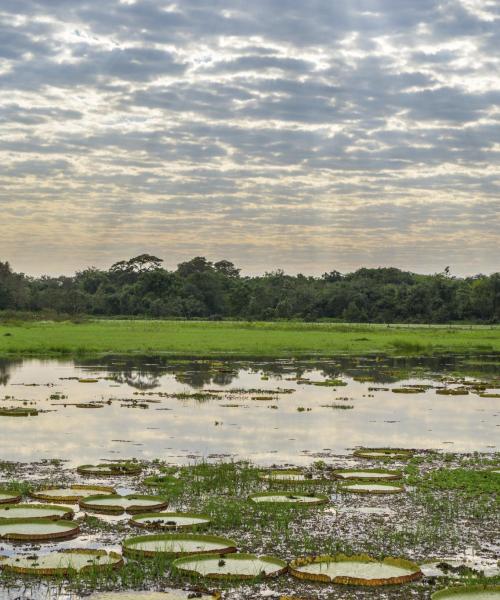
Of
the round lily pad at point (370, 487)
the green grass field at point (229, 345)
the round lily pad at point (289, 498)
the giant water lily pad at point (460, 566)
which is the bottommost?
the giant water lily pad at point (460, 566)

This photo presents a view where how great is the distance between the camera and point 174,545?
10438mm

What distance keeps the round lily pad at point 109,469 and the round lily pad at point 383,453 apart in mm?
4770

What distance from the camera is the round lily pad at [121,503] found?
12430mm

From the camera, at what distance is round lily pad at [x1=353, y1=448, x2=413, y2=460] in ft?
57.9

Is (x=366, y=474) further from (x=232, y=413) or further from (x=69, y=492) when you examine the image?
(x=232, y=413)

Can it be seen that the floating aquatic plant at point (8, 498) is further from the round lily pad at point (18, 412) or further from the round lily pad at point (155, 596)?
the round lily pad at point (18, 412)

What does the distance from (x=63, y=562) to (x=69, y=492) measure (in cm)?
365

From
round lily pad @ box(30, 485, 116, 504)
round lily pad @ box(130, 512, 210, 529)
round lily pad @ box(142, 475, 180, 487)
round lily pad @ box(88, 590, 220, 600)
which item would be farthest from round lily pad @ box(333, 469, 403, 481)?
round lily pad @ box(88, 590, 220, 600)

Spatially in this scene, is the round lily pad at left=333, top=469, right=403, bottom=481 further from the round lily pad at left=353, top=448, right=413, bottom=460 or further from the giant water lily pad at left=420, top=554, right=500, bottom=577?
the giant water lily pad at left=420, top=554, right=500, bottom=577

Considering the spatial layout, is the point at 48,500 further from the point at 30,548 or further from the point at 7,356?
the point at 7,356

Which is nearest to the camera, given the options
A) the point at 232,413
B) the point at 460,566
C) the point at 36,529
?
the point at 460,566

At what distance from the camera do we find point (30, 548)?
34.6 feet

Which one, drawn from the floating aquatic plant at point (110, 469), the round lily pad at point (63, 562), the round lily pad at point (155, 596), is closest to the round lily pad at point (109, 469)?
the floating aquatic plant at point (110, 469)

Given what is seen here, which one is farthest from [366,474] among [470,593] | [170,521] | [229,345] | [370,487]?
[229,345]
